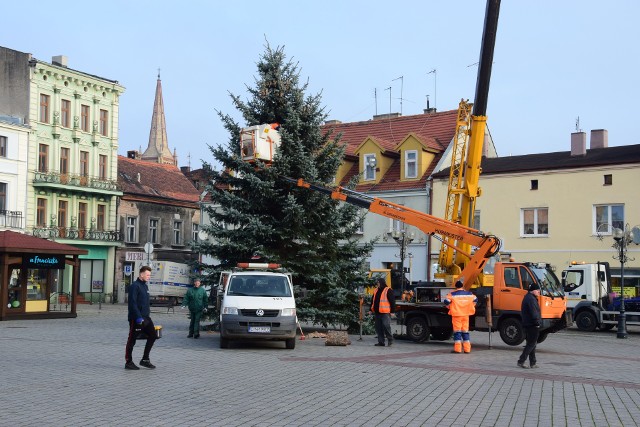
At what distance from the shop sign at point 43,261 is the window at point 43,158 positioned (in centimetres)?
2105

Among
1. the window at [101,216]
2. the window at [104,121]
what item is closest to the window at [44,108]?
the window at [104,121]

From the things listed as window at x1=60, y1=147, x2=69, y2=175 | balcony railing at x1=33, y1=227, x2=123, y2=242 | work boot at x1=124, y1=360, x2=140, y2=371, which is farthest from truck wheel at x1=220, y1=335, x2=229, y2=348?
window at x1=60, y1=147, x2=69, y2=175

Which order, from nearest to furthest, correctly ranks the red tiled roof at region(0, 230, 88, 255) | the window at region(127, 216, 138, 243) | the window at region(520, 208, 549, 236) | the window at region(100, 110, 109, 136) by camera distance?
the red tiled roof at region(0, 230, 88, 255) → the window at region(520, 208, 549, 236) → the window at region(100, 110, 109, 136) → the window at region(127, 216, 138, 243)

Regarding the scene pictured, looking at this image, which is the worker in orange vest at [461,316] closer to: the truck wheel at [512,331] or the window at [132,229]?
the truck wheel at [512,331]

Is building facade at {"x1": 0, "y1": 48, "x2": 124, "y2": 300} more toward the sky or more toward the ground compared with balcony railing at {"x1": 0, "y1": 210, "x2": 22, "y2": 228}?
more toward the sky

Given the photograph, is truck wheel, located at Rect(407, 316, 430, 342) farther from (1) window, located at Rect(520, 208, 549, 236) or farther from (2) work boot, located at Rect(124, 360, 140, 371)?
(1) window, located at Rect(520, 208, 549, 236)

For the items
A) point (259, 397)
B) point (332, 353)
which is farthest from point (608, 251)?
point (259, 397)

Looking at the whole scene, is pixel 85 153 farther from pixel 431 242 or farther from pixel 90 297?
pixel 431 242

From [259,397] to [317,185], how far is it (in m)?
13.7

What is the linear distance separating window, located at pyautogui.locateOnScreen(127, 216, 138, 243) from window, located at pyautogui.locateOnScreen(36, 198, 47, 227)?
26.8 ft

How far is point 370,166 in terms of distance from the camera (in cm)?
4900

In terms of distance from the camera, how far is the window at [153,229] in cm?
6192

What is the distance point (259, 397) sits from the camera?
1202 cm

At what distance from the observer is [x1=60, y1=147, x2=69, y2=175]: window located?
2119 inches
